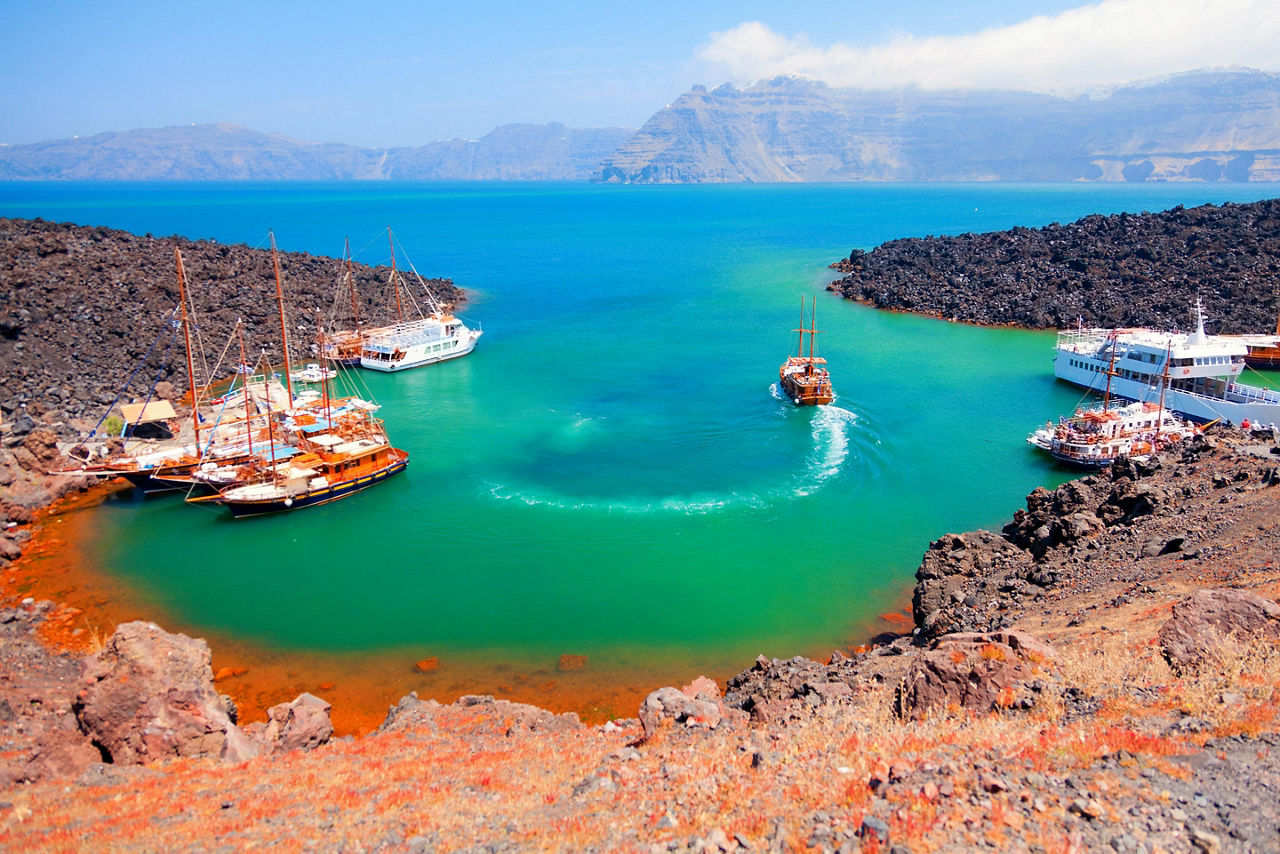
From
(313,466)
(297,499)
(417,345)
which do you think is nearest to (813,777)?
(297,499)

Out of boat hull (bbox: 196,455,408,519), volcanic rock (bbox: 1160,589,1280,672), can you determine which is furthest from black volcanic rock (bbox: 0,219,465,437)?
volcanic rock (bbox: 1160,589,1280,672)

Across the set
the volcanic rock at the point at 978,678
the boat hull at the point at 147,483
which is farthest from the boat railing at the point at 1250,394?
the boat hull at the point at 147,483

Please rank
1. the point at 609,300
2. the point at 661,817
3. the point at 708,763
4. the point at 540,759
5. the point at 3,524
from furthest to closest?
1. the point at 609,300
2. the point at 3,524
3. the point at 540,759
4. the point at 708,763
5. the point at 661,817

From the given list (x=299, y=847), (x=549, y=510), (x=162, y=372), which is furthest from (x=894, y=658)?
(x=162, y=372)

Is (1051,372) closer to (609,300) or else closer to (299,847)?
(609,300)

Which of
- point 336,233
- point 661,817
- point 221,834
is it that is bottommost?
point 221,834
